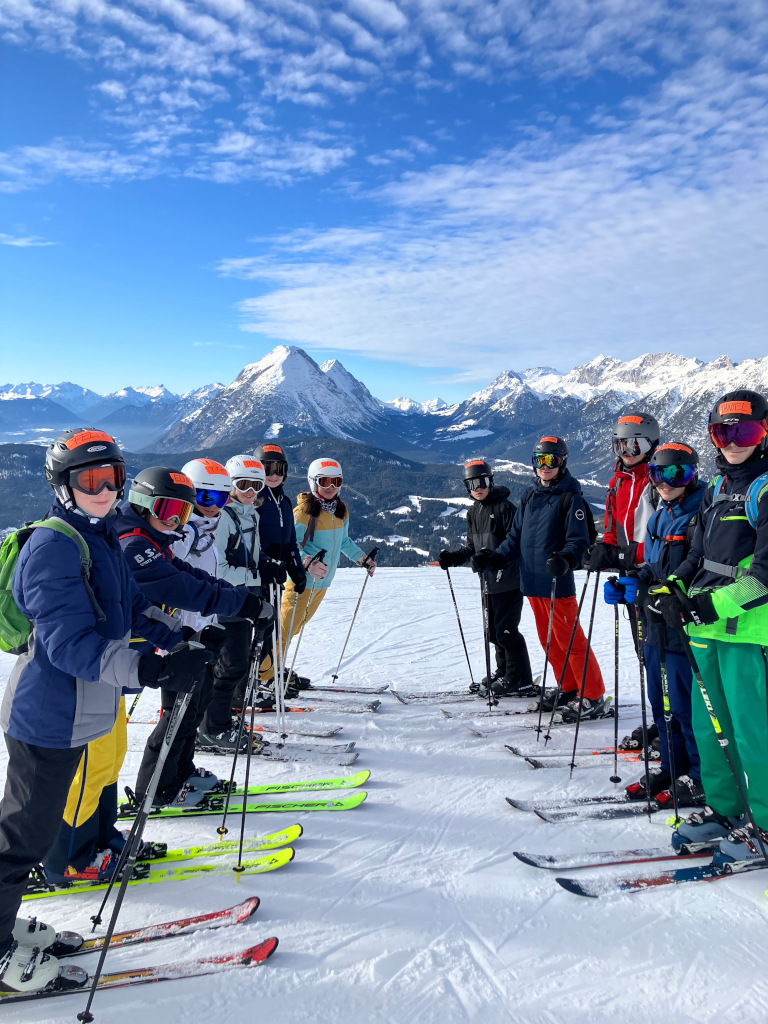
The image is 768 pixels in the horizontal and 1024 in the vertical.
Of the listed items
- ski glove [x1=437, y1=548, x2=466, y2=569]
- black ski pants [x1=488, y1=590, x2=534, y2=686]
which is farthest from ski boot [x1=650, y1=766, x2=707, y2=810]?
ski glove [x1=437, y1=548, x2=466, y2=569]

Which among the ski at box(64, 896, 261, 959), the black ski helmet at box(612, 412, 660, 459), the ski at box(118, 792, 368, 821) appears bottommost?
the ski at box(118, 792, 368, 821)

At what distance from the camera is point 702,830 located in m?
3.70

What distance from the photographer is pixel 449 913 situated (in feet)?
10.5

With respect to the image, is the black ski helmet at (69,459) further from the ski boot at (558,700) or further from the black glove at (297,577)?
the ski boot at (558,700)

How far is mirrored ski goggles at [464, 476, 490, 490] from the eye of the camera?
7020 millimetres

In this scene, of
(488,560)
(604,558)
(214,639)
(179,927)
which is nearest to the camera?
Answer: (179,927)

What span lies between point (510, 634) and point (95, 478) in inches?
212

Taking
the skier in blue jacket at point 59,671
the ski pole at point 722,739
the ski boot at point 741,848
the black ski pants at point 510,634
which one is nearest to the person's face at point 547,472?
the black ski pants at point 510,634

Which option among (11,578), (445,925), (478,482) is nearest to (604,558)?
(478,482)

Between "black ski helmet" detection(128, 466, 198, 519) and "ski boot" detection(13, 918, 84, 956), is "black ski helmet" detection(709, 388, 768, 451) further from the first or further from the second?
"ski boot" detection(13, 918, 84, 956)

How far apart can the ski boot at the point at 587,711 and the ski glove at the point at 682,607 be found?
2.80 meters

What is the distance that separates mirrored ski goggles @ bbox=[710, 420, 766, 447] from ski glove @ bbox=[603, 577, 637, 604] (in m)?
1.31

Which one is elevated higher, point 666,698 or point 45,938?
point 666,698

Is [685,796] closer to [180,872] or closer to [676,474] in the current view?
[676,474]
